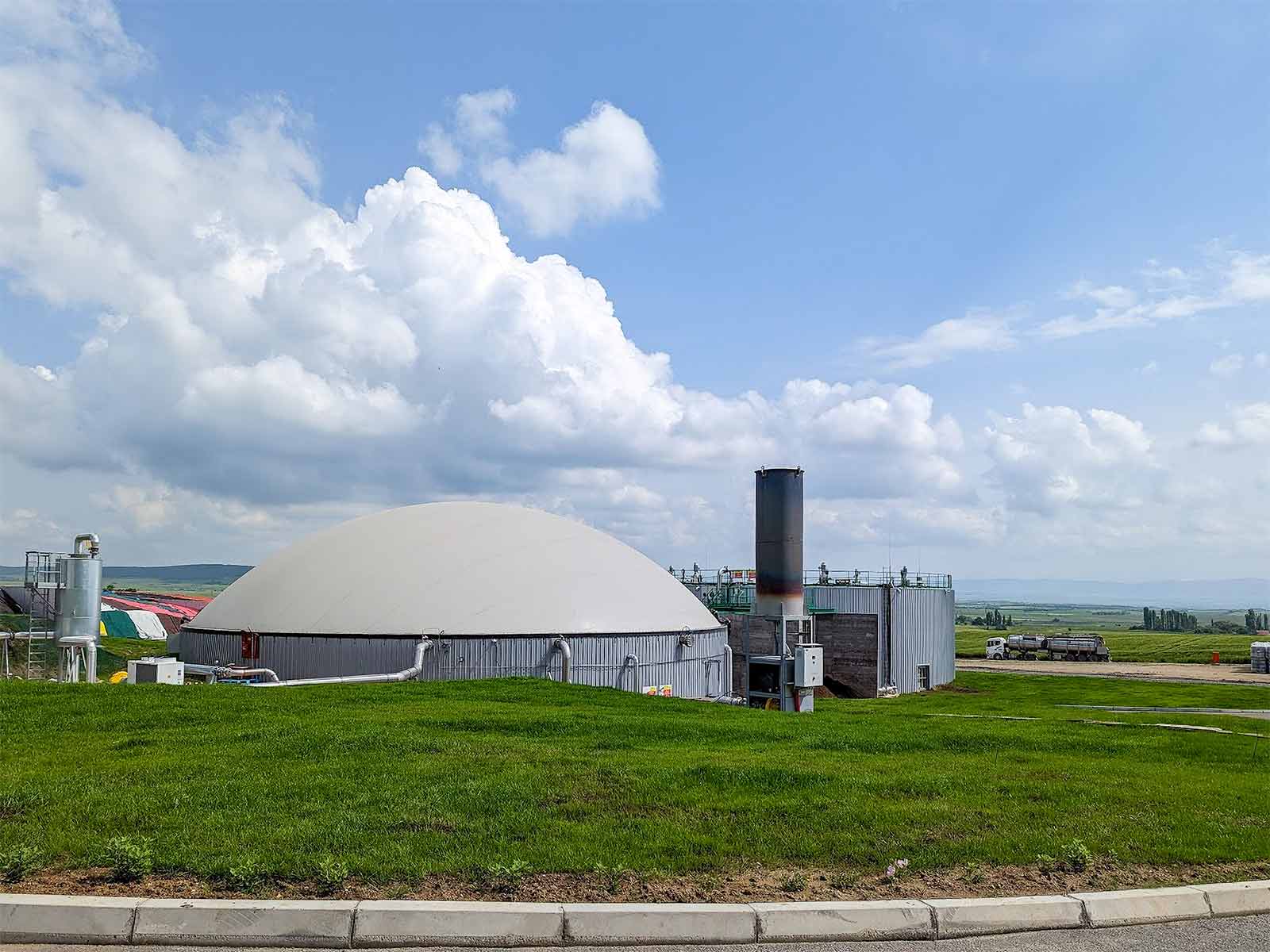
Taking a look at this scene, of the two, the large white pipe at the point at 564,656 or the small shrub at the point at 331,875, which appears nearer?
the small shrub at the point at 331,875

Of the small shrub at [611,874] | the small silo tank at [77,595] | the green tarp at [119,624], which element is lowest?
the green tarp at [119,624]

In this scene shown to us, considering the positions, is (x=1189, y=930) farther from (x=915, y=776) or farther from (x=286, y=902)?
(x=286, y=902)

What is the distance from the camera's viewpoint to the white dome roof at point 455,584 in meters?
32.5

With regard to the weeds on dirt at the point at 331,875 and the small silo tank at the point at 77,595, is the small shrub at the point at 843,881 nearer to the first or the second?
the weeds on dirt at the point at 331,875

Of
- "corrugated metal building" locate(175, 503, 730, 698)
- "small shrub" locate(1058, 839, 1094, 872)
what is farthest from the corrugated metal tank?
"small shrub" locate(1058, 839, 1094, 872)

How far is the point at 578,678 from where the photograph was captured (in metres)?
32.3

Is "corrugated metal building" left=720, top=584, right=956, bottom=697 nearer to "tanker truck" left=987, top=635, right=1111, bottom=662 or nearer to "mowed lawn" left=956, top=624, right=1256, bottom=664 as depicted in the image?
"tanker truck" left=987, top=635, right=1111, bottom=662

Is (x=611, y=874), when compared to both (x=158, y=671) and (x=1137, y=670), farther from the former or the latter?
(x=1137, y=670)

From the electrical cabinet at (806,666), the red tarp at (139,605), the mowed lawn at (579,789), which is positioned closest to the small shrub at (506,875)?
the mowed lawn at (579,789)

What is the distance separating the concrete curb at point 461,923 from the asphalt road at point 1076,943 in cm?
8

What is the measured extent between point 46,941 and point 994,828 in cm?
894

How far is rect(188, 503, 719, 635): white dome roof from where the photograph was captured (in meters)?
32.5

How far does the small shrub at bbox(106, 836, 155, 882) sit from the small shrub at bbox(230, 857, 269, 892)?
768 millimetres

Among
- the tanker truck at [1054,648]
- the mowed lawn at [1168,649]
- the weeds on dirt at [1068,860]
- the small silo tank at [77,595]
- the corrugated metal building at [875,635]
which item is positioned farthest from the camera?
the mowed lawn at [1168,649]
